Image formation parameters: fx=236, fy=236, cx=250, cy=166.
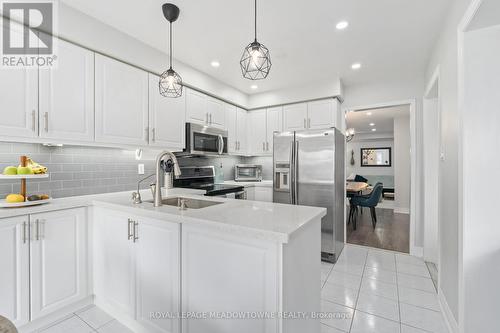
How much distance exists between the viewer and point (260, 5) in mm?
1968

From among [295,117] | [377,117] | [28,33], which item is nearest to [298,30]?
[295,117]

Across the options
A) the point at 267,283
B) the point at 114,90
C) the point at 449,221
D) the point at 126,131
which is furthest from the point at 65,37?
the point at 449,221

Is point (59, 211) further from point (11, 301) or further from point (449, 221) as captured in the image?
point (449, 221)

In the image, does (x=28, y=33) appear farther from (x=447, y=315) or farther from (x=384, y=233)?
(x=384, y=233)

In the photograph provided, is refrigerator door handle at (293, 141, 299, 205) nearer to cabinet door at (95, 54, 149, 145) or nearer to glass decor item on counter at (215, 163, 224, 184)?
glass decor item on counter at (215, 163, 224, 184)

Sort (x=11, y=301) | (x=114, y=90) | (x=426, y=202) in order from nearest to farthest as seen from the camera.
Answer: (x=11, y=301) < (x=114, y=90) < (x=426, y=202)

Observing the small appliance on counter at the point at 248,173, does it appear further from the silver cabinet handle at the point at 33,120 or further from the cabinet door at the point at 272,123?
the silver cabinet handle at the point at 33,120

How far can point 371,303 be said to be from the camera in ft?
6.99

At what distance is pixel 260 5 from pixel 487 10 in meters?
1.48

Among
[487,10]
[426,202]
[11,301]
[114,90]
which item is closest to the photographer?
[487,10]

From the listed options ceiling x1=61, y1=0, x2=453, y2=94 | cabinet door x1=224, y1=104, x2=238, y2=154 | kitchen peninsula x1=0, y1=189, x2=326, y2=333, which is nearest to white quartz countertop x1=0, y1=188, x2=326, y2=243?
kitchen peninsula x1=0, y1=189, x2=326, y2=333

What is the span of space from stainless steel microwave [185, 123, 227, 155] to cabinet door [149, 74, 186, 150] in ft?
0.31

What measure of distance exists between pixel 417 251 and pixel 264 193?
89.6 inches

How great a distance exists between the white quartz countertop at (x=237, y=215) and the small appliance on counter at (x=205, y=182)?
4.41 ft
